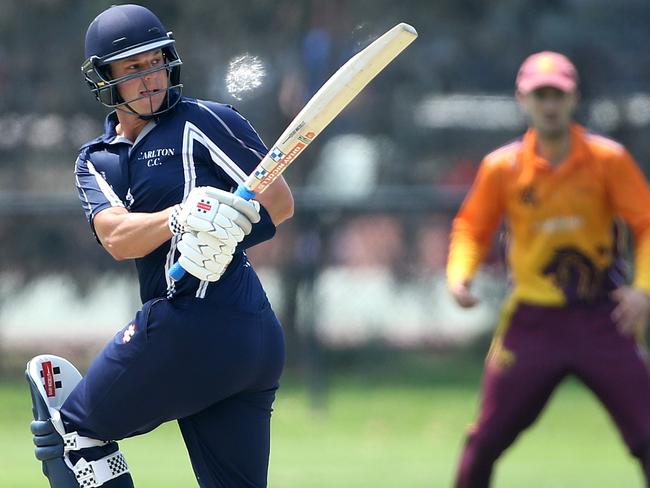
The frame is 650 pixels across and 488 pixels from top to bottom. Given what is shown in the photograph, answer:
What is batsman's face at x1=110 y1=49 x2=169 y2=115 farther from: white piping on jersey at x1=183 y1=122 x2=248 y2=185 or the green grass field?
the green grass field

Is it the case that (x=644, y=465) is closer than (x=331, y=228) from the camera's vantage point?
Yes

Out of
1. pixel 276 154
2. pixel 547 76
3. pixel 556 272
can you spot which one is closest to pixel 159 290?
pixel 276 154

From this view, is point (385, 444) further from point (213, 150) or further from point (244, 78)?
point (213, 150)

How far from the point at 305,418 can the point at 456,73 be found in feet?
10.7

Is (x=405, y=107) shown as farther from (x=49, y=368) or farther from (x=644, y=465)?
(x=49, y=368)

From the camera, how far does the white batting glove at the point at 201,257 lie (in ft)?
13.1

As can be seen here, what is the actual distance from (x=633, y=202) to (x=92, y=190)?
2523 mm

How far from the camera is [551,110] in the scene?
607 cm

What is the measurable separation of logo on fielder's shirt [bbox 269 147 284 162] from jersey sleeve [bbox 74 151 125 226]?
509 millimetres

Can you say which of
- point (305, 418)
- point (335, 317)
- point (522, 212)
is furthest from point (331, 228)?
point (522, 212)

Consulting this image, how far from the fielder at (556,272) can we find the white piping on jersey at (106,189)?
6.76 feet

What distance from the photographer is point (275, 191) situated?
14.2ft

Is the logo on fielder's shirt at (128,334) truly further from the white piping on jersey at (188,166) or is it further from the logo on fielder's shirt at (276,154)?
the logo on fielder's shirt at (276,154)

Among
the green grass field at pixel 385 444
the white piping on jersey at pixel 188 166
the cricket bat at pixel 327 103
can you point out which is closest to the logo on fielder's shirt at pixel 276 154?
the cricket bat at pixel 327 103
